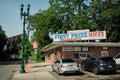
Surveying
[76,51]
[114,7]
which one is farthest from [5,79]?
[114,7]

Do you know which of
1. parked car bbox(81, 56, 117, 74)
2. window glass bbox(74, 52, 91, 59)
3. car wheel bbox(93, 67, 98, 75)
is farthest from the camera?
window glass bbox(74, 52, 91, 59)

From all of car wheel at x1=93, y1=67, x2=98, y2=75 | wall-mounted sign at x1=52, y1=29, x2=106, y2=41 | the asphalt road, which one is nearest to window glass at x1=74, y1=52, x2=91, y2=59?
wall-mounted sign at x1=52, y1=29, x2=106, y2=41

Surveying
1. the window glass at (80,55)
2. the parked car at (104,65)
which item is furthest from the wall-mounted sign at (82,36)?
the parked car at (104,65)

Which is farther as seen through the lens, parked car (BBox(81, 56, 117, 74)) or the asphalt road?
the asphalt road

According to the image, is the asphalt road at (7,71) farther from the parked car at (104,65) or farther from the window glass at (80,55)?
the window glass at (80,55)

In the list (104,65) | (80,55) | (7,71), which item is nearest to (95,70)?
(104,65)

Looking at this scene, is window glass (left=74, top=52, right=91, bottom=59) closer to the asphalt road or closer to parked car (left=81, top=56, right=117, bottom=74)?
the asphalt road

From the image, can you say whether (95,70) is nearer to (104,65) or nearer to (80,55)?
(104,65)

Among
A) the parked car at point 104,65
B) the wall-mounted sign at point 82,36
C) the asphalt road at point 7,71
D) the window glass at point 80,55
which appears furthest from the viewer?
the wall-mounted sign at point 82,36

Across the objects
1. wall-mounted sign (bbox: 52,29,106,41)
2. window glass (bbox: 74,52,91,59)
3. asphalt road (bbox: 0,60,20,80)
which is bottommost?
asphalt road (bbox: 0,60,20,80)

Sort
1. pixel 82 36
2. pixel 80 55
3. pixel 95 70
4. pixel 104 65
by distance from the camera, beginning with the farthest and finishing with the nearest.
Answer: pixel 82 36, pixel 80 55, pixel 95 70, pixel 104 65

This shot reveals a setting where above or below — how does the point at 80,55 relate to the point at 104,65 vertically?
above

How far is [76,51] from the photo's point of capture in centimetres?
3488

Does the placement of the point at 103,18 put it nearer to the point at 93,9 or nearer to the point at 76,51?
the point at 93,9
